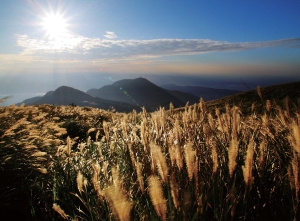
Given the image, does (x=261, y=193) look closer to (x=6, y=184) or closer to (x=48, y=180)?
(x=48, y=180)

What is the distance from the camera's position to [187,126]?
142 inches

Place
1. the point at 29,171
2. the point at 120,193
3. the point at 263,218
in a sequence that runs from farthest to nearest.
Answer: the point at 29,171 → the point at 263,218 → the point at 120,193

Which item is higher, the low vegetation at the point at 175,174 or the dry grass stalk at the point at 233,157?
the dry grass stalk at the point at 233,157

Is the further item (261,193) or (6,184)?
(6,184)

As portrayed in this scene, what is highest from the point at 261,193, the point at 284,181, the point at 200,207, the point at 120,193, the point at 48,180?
the point at 120,193

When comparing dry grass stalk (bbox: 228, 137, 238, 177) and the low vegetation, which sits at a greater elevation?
dry grass stalk (bbox: 228, 137, 238, 177)

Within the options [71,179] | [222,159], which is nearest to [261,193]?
[222,159]

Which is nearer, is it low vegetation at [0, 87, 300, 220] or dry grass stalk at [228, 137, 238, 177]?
dry grass stalk at [228, 137, 238, 177]

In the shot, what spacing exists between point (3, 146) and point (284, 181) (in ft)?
14.9

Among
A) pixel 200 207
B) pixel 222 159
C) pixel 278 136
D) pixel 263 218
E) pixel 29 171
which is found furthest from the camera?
pixel 29 171

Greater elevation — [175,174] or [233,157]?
[233,157]

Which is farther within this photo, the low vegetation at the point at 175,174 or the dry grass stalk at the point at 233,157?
the low vegetation at the point at 175,174

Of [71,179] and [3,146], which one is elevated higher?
[3,146]

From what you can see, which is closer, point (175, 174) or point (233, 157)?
point (233, 157)
